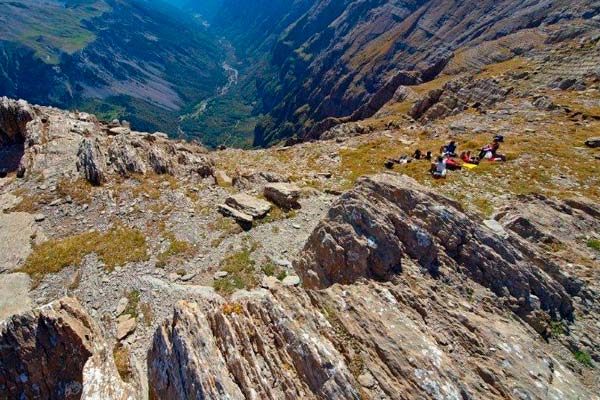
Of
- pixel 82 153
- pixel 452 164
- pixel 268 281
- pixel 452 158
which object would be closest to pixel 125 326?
pixel 268 281

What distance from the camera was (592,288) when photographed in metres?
17.3

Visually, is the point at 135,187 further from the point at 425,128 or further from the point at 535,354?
the point at 425,128

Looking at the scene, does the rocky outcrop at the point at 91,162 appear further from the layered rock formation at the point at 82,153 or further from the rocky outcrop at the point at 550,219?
the rocky outcrop at the point at 550,219

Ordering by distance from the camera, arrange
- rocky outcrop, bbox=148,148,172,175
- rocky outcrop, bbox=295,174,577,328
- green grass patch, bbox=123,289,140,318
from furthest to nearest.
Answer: rocky outcrop, bbox=148,148,172,175, green grass patch, bbox=123,289,140,318, rocky outcrop, bbox=295,174,577,328

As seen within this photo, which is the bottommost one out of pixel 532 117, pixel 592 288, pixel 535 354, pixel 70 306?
pixel 70 306

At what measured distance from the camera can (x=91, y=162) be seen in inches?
1323

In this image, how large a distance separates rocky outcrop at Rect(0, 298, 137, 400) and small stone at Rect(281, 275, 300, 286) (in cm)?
1032

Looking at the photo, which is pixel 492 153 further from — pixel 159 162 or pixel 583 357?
pixel 159 162

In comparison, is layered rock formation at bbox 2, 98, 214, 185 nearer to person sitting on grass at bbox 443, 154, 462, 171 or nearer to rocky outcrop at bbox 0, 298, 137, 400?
rocky outcrop at bbox 0, 298, 137, 400

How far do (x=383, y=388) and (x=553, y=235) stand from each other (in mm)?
16698

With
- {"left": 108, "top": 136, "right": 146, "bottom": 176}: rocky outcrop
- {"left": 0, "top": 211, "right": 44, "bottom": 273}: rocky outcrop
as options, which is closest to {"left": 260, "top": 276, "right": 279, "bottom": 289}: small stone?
{"left": 0, "top": 211, "right": 44, "bottom": 273}: rocky outcrop

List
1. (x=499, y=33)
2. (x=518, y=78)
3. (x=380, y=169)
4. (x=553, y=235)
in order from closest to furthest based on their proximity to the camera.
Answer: (x=553, y=235) → (x=380, y=169) → (x=518, y=78) → (x=499, y=33)

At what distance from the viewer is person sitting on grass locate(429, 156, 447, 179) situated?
35469 millimetres

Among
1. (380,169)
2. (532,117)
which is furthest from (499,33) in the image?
(380,169)
